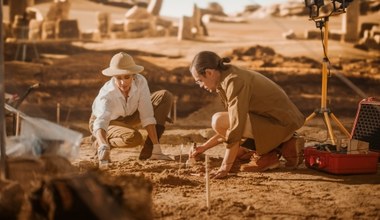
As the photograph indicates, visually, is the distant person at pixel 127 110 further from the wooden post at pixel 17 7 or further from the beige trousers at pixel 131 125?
the wooden post at pixel 17 7

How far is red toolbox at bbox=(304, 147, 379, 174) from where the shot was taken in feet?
13.3

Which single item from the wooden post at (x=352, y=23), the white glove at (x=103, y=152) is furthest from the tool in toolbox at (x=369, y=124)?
the wooden post at (x=352, y=23)

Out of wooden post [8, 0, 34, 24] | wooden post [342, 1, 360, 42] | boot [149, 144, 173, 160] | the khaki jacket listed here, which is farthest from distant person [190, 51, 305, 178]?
wooden post [8, 0, 34, 24]

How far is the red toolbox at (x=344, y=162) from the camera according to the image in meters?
4.04

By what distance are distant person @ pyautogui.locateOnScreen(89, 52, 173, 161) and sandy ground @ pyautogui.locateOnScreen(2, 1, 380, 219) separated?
0.21 m

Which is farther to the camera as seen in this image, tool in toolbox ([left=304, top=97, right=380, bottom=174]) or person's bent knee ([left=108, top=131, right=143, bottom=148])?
person's bent knee ([left=108, top=131, right=143, bottom=148])

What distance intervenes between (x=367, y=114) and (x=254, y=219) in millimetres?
2084

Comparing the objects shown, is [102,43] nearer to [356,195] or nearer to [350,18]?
[350,18]

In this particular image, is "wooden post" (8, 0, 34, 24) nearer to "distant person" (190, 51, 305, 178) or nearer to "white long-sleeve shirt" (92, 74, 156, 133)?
"white long-sleeve shirt" (92, 74, 156, 133)

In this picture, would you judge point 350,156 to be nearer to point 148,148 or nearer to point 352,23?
point 148,148

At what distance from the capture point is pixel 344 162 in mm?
4047

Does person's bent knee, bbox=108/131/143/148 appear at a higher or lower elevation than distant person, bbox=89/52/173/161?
lower

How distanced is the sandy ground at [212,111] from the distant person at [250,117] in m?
0.15

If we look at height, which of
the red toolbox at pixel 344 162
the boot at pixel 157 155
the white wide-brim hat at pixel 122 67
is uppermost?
the white wide-brim hat at pixel 122 67
